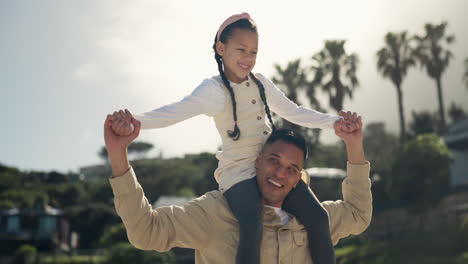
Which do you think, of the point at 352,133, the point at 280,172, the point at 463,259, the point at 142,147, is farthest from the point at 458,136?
the point at 142,147

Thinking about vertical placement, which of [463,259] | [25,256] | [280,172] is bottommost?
[25,256]

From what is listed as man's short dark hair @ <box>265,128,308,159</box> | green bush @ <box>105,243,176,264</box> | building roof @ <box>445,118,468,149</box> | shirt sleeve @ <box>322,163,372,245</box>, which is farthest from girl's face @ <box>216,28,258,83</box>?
building roof @ <box>445,118,468,149</box>

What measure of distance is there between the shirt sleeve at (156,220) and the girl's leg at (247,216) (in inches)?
6.9

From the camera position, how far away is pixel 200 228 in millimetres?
2959

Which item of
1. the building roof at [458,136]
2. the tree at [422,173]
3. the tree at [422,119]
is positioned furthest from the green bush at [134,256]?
the tree at [422,119]

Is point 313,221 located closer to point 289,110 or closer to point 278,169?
point 278,169

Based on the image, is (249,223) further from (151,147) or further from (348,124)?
(151,147)

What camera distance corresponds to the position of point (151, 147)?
7344 centimetres

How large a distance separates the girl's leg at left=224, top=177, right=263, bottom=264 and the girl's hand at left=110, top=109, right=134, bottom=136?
718mm

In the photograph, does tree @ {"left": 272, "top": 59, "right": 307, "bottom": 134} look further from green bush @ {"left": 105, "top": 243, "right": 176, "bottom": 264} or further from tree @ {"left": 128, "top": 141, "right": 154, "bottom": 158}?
tree @ {"left": 128, "top": 141, "right": 154, "bottom": 158}

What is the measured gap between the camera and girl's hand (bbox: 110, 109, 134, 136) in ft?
8.55

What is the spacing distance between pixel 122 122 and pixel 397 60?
31.1m

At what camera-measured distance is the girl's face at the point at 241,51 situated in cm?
316

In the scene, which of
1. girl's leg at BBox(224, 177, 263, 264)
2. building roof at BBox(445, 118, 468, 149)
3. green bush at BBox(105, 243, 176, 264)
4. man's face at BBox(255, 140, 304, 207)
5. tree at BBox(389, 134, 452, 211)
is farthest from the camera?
building roof at BBox(445, 118, 468, 149)
